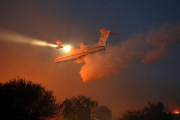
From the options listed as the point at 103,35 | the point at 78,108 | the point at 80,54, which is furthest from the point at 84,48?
the point at 78,108

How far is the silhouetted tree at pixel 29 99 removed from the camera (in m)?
33.2

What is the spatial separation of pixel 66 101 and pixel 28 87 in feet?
83.6

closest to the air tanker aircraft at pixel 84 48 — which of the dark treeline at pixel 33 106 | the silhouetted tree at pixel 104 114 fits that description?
the dark treeline at pixel 33 106

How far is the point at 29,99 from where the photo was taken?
120ft

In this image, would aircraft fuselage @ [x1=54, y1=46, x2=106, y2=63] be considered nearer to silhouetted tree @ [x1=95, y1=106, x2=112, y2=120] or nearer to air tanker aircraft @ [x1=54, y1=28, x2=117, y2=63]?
air tanker aircraft @ [x1=54, y1=28, x2=117, y2=63]

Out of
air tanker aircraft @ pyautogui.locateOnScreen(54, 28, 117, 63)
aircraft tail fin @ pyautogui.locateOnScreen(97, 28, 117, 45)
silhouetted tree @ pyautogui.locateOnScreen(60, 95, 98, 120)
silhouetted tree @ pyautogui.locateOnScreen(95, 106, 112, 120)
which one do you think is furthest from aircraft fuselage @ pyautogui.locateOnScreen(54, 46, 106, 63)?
silhouetted tree @ pyautogui.locateOnScreen(95, 106, 112, 120)

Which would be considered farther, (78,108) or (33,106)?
(78,108)

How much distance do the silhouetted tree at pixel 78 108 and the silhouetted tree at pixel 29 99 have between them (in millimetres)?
17703

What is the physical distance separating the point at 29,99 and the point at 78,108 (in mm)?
26837

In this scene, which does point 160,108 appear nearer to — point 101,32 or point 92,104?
point 92,104

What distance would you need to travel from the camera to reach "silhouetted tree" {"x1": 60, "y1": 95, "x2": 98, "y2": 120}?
58.5 metres

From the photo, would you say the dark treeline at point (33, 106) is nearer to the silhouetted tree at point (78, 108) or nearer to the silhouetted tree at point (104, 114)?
the silhouetted tree at point (78, 108)

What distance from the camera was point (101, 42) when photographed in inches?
2021

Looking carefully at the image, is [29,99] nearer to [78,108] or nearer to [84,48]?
[84,48]
